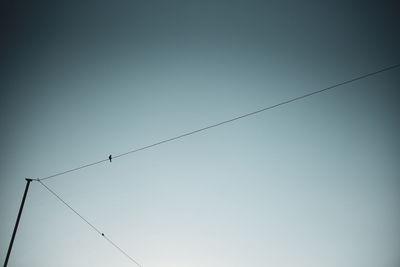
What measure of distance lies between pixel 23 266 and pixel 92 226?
8.05 metres

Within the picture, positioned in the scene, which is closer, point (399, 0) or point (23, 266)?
point (399, 0)

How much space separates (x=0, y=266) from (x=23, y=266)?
8.97ft

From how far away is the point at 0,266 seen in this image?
52.2 feet

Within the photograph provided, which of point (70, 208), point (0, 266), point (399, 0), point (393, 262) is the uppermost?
point (399, 0)

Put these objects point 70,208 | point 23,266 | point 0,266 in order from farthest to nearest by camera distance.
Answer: point 0,266, point 23,266, point 70,208

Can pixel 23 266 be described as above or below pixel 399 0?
below

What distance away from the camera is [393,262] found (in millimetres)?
13266

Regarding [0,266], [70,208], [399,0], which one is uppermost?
[399,0]

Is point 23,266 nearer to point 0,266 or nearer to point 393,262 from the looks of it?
point 0,266

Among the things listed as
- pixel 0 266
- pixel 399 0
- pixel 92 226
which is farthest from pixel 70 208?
pixel 399 0

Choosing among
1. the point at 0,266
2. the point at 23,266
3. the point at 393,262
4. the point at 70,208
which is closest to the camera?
the point at 70,208

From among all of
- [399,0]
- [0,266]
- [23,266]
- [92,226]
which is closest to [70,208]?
[92,226]

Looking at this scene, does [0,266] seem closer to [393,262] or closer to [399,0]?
[393,262]

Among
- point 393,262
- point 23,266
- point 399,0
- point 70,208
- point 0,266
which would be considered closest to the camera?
point 399,0
